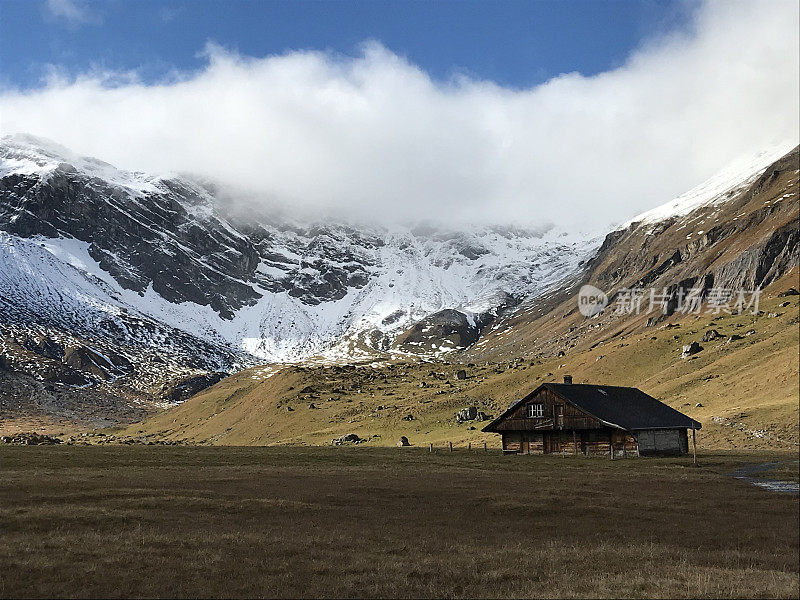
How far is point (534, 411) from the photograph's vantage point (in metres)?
71.5

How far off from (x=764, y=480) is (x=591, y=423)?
36703 millimetres

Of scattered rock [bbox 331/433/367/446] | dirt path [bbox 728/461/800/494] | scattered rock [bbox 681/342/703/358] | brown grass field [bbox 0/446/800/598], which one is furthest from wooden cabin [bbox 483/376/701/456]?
scattered rock [bbox 331/433/367/446]

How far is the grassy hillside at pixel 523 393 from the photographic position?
3541cm

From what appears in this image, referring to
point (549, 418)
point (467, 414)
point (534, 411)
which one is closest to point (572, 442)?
point (549, 418)

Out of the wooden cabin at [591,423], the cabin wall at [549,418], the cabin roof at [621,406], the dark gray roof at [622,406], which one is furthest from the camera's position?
the cabin wall at [549,418]

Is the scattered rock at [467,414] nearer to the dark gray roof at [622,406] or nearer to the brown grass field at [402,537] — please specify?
the dark gray roof at [622,406]

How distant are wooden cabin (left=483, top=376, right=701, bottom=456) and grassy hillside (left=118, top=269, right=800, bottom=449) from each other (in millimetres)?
3221

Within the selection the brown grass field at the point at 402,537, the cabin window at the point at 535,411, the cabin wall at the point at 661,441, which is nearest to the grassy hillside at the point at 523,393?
the cabin wall at the point at 661,441

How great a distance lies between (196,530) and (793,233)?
536 feet

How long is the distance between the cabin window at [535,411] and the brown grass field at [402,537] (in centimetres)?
2784

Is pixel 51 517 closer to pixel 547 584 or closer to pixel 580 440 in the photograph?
pixel 547 584

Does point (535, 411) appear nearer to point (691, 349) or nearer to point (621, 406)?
point (621, 406)

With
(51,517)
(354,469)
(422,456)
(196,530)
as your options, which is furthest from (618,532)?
(422,456)

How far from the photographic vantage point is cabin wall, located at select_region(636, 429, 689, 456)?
203 ft
